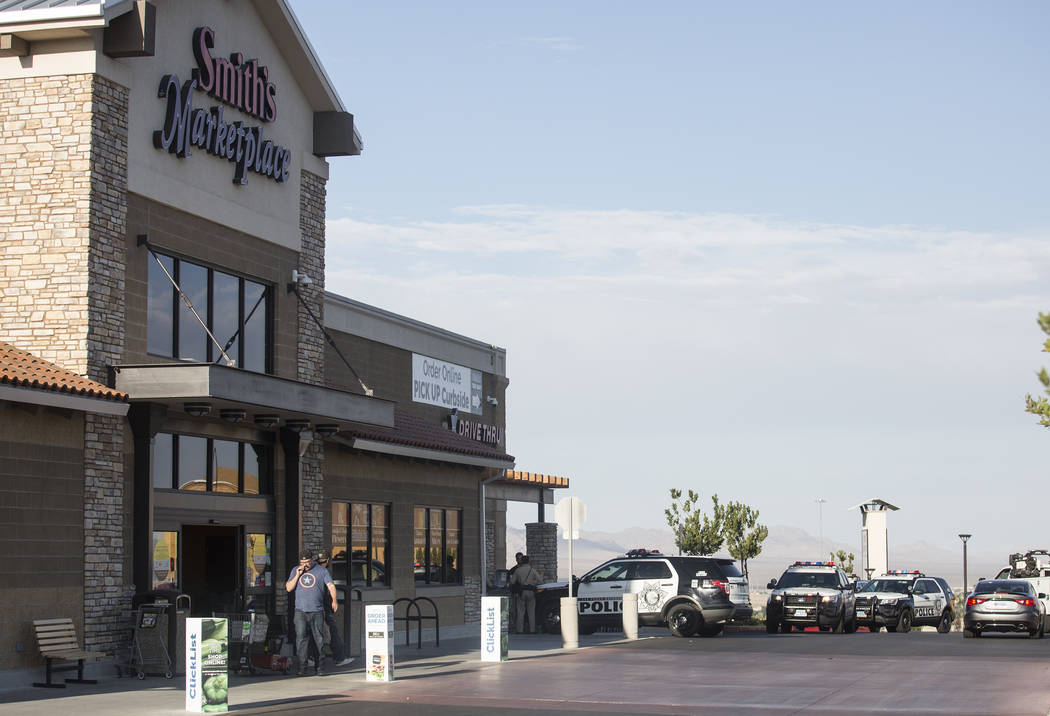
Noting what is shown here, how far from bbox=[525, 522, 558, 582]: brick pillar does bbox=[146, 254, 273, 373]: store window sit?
18.3 metres

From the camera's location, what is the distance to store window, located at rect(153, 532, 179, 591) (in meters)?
21.5

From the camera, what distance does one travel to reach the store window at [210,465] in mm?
22109

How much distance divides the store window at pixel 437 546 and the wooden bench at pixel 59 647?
1165 centimetres

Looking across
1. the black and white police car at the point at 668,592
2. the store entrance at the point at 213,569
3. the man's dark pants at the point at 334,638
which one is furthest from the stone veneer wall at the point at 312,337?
the black and white police car at the point at 668,592

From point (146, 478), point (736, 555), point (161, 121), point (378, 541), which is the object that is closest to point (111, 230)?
point (161, 121)

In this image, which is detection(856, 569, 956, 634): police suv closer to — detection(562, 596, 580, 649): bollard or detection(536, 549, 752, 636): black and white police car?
detection(536, 549, 752, 636): black and white police car

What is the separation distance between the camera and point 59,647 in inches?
748

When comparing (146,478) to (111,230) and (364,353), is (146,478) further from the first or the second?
(364,353)

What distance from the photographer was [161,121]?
72.7 feet

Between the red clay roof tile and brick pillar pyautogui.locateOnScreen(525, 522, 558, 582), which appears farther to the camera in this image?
brick pillar pyautogui.locateOnScreen(525, 522, 558, 582)

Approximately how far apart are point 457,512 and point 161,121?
1377 centimetres

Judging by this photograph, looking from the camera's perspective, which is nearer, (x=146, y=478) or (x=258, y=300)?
(x=146, y=478)

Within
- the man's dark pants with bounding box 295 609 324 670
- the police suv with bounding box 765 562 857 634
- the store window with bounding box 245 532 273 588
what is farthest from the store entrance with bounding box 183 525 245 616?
the police suv with bounding box 765 562 857 634

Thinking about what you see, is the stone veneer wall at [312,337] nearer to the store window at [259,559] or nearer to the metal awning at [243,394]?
the store window at [259,559]
